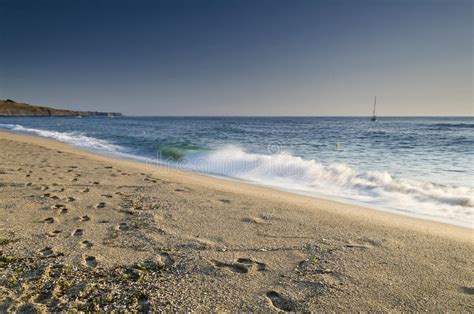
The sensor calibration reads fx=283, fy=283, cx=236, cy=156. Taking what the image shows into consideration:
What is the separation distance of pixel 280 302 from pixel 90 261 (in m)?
1.97

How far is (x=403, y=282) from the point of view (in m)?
2.64

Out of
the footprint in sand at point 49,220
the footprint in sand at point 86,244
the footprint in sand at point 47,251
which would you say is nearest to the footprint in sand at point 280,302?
the footprint in sand at point 86,244

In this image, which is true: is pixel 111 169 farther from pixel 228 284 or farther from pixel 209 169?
pixel 228 284

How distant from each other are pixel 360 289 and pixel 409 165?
9.52 metres

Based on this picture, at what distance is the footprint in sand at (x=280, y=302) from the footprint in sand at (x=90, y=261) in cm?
176

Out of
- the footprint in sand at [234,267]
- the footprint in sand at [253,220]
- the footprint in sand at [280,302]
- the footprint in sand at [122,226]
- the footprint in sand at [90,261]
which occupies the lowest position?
the footprint in sand at [280,302]

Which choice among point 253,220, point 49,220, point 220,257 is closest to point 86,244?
point 49,220

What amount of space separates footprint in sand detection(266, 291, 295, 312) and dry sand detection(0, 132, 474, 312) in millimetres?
12

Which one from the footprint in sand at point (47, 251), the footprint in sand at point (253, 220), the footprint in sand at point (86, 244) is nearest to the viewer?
the footprint in sand at point (47, 251)

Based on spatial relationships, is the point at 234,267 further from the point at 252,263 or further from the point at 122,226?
the point at 122,226

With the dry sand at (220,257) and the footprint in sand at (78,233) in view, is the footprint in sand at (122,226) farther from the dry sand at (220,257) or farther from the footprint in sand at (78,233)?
the footprint in sand at (78,233)

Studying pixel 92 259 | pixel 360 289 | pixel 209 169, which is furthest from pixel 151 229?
pixel 209 169

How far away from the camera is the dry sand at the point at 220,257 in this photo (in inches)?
93.1

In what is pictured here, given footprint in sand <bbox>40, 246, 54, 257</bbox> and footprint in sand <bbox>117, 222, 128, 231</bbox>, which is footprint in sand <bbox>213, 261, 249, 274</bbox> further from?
footprint in sand <bbox>40, 246, 54, 257</bbox>
